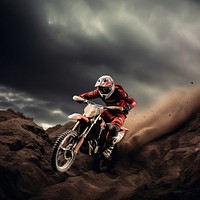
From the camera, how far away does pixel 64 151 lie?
29.1 ft

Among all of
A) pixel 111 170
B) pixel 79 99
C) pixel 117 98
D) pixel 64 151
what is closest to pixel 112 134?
pixel 117 98

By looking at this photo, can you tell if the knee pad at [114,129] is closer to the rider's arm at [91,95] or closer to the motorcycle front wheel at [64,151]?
the rider's arm at [91,95]

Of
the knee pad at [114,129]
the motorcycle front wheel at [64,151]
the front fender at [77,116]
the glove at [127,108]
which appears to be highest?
the glove at [127,108]

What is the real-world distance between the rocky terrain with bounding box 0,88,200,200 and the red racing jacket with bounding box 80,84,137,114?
2.38m

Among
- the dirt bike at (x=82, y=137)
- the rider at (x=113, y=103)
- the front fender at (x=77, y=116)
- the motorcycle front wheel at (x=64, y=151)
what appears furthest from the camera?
the rider at (x=113, y=103)

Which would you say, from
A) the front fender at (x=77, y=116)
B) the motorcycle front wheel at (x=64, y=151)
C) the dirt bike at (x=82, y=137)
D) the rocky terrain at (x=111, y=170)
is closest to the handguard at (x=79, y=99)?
the dirt bike at (x=82, y=137)

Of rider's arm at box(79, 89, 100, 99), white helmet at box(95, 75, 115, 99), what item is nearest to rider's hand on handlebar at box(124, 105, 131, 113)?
white helmet at box(95, 75, 115, 99)

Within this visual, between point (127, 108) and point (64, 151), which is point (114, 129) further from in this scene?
point (64, 151)

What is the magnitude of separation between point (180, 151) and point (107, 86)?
636 centimetres

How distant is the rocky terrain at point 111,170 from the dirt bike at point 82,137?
0.94 metres

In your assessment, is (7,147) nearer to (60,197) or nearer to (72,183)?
(72,183)

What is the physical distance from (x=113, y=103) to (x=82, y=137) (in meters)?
1.60

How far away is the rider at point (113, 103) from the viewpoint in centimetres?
969

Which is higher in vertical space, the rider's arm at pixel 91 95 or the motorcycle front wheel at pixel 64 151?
the rider's arm at pixel 91 95
